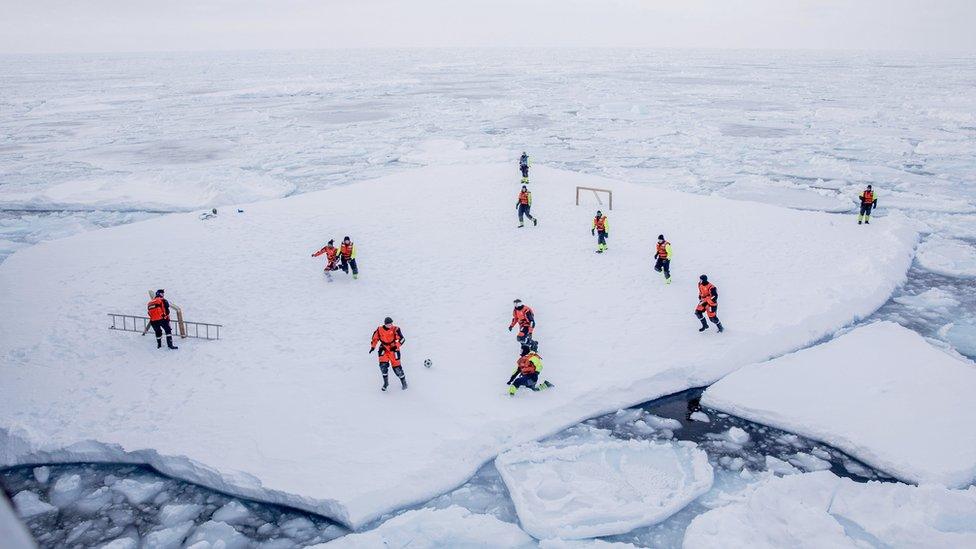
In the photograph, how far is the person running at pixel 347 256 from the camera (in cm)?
1381

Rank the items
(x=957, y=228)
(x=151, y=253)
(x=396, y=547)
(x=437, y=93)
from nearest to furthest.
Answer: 1. (x=396, y=547)
2. (x=151, y=253)
3. (x=957, y=228)
4. (x=437, y=93)

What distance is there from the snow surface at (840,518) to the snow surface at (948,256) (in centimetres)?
965

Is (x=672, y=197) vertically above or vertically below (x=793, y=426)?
above

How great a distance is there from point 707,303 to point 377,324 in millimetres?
6508

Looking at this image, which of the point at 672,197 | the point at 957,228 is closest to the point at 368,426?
the point at 672,197

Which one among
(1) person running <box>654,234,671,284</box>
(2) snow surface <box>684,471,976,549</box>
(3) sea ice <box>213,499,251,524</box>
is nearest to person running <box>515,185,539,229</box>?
(1) person running <box>654,234,671,284</box>

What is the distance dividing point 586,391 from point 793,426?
10.5ft

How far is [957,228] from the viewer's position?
1816cm

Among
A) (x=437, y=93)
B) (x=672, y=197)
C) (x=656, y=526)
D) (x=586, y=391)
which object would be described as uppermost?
(x=437, y=93)

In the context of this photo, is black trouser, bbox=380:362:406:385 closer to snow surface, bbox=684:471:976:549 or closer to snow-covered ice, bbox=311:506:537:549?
snow-covered ice, bbox=311:506:537:549

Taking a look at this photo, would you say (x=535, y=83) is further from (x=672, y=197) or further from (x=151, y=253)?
(x=151, y=253)

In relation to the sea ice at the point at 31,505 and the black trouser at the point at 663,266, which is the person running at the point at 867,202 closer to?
the black trouser at the point at 663,266

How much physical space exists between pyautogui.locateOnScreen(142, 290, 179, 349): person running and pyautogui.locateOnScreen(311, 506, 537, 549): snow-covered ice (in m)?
6.05

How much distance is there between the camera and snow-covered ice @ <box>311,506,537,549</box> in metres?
7.21
